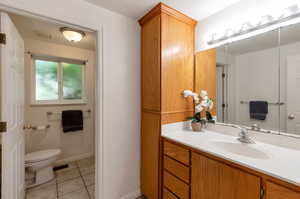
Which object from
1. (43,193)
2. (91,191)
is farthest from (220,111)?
(43,193)

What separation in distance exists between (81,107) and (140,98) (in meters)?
1.66

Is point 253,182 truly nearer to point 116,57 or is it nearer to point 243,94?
point 243,94

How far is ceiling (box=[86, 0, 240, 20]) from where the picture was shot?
4.47 feet

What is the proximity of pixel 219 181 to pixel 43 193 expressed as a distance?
2.18m

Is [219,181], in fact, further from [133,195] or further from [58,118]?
[58,118]

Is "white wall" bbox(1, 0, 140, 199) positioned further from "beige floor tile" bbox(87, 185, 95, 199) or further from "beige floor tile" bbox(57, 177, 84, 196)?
"beige floor tile" bbox(57, 177, 84, 196)

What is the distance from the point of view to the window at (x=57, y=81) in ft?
7.86

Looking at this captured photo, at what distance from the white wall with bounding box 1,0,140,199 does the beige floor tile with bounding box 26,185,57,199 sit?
0.84 metres

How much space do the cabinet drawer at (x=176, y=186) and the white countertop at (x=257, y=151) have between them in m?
0.38

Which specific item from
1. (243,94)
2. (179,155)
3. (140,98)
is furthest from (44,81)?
(243,94)

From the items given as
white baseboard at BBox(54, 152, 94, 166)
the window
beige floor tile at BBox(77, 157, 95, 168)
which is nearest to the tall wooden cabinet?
beige floor tile at BBox(77, 157, 95, 168)

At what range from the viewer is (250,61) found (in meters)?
1.33

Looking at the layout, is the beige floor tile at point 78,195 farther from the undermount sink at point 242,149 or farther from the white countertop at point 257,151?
the undermount sink at point 242,149

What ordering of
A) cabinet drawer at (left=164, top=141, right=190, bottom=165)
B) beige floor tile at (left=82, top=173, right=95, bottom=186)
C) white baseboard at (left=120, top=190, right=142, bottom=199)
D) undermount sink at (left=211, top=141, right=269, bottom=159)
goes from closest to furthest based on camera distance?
undermount sink at (left=211, top=141, right=269, bottom=159) < cabinet drawer at (left=164, top=141, right=190, bottom=165) < white baseboard at (left=120, top=190, right=142, bottom=199) < beige floor tile at (left=82, top=173, right=95, bottom=186)
